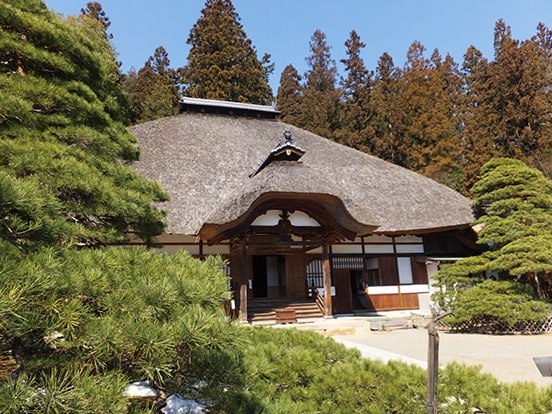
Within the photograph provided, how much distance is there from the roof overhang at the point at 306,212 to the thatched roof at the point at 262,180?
108 mm

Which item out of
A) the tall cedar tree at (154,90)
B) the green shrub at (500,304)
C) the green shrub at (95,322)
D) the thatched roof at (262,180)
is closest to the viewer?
the green shrub at (95,322)

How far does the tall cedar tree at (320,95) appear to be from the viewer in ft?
91.8

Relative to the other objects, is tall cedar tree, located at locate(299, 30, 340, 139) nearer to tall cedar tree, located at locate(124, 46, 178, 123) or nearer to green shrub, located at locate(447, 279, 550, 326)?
tall cedar tree, located at locate(124, 46, 178, 123)

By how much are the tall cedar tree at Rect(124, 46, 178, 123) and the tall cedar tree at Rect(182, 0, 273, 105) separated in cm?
152

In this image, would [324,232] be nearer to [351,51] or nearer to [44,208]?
[44,208]

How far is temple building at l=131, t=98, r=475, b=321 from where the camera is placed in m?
10.5

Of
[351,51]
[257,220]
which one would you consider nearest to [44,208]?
[257,220]

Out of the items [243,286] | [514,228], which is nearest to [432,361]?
[243,286]

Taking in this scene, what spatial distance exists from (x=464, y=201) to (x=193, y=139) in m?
11.7

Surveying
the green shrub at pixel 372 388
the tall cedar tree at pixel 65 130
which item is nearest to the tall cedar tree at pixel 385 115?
the tall cedar tree at pixel 65 130

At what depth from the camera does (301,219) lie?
Result: 11.3 m

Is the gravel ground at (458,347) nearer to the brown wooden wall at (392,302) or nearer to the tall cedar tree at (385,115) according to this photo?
the brown wooden wall at (392,302)

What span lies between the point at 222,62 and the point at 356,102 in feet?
32.6

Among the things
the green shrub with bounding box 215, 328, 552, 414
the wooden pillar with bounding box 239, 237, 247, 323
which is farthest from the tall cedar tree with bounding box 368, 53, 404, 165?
the green shrub with bounding box 215, 328, 552, 414
